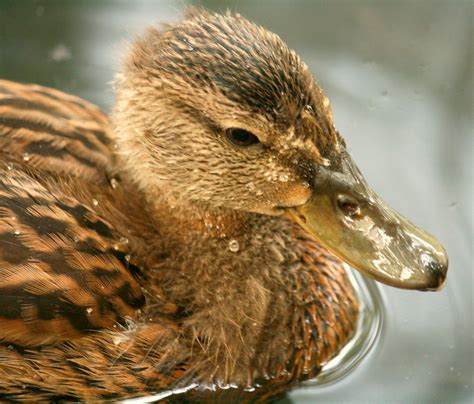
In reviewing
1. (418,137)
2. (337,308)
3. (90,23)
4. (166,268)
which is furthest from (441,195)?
(90,23)

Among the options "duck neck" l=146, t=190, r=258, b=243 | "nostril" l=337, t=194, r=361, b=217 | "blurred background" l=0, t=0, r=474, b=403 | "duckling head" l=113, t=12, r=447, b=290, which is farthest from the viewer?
"blurred background" l=0, t=0, r=474, b=403

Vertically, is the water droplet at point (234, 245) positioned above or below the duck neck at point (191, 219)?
below

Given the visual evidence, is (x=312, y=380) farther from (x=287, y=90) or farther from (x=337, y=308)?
(x=287, y=90)

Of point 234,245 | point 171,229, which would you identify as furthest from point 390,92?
point 171,229

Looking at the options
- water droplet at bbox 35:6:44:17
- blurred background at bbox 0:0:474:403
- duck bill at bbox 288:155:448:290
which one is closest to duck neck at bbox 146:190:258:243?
duck bill at bbox 288:155:448:290

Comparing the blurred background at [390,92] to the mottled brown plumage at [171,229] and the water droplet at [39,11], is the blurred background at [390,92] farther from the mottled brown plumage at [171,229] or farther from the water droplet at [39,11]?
the mottled brown plumage at [171,229]

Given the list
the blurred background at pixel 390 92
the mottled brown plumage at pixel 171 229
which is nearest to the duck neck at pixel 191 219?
the mottled brown plumage at pixel 171 229

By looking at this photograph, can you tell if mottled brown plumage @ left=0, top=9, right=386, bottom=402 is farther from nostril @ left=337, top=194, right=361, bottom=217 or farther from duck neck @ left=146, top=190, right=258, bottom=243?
nostril @ left=337, top=194, right=361, bottom=217
